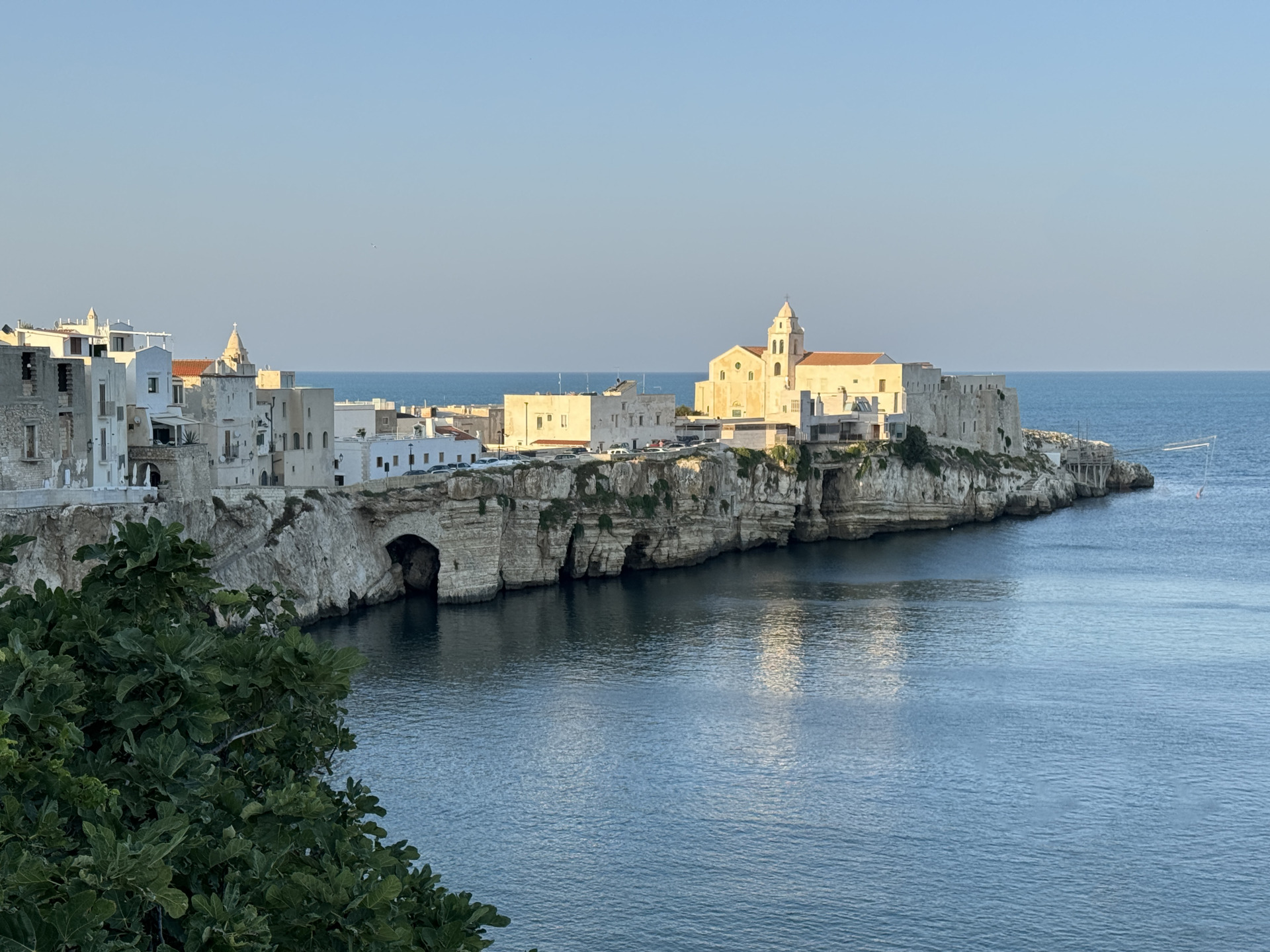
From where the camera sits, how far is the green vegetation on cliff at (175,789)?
1133 centimetres

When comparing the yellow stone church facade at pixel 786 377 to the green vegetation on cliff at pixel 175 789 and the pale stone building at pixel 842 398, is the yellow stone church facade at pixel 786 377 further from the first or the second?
the green vegetation on cliff at pixel 175 789

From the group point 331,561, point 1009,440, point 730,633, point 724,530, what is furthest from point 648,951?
point 1009,440

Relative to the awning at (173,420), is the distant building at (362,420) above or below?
above

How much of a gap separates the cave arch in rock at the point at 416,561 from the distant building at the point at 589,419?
14.6 metres

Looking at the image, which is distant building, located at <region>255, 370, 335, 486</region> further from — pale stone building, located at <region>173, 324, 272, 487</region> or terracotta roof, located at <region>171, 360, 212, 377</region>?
terracotta roof, located at <region>171, 360, 212, 377</region>

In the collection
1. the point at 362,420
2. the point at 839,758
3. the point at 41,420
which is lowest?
the point at 839,758

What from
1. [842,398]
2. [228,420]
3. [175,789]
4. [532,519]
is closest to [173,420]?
[228,420]

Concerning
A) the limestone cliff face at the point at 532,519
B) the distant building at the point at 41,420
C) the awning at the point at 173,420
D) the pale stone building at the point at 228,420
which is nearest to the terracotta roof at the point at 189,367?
the pale stone building at the point at 228,420

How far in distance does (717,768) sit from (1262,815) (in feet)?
39.5

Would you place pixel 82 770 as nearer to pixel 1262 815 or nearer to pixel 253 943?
pixel 253 943

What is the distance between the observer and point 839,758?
1411 inches

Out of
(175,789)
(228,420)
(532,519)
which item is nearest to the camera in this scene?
(175,789)

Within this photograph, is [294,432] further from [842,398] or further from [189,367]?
[842,398]

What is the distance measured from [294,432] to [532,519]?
34.7 ft
